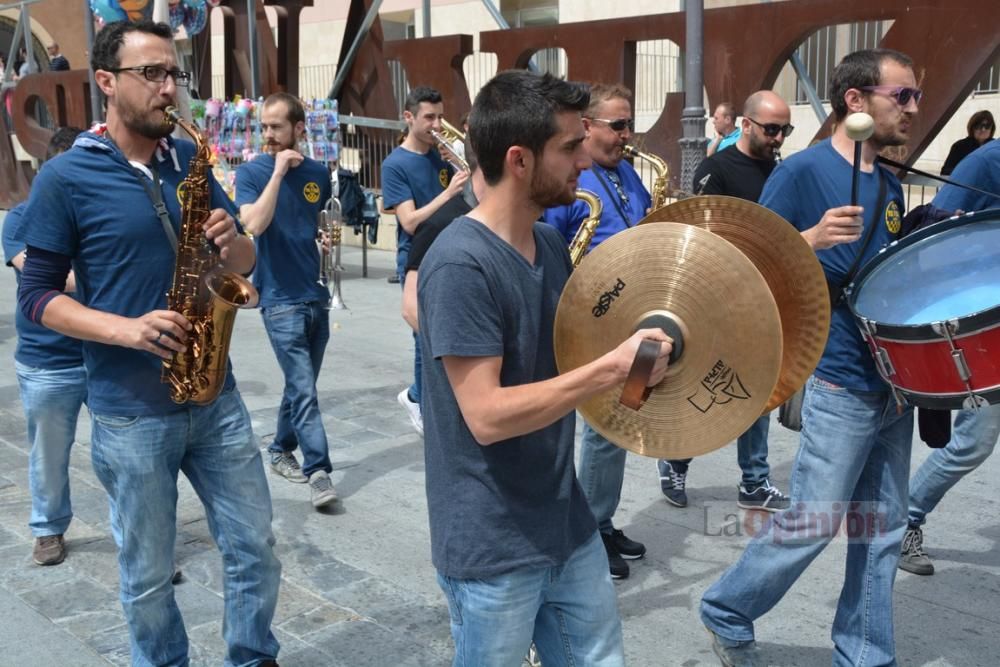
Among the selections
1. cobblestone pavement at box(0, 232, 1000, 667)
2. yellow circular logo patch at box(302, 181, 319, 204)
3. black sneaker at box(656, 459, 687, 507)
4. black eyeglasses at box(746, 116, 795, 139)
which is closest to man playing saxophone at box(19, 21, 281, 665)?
cobblestone pavement at box(0, 232, 1000, 667)

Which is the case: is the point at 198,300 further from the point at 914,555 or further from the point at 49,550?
the point at 914,555

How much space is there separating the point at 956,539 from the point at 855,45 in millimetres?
11195

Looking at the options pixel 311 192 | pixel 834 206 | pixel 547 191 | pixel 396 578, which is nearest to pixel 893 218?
pixel 834 206

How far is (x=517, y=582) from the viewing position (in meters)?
2.32

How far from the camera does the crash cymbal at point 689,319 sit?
7.07 ft

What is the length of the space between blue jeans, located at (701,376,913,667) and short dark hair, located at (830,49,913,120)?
3.14 feet

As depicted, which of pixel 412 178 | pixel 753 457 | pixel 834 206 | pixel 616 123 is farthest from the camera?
pixel 412 178

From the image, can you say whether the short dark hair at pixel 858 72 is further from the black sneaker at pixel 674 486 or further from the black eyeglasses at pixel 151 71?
the black sneaker at pixel 674 486

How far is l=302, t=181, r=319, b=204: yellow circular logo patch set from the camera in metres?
5.64

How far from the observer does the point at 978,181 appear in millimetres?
4031

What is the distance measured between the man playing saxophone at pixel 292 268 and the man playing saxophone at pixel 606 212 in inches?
59.3

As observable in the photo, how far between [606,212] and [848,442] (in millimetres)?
1495

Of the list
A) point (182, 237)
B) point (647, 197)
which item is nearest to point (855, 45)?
point (647, 197)

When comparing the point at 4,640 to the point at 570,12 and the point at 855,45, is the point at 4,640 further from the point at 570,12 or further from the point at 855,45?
the point at 570,12
